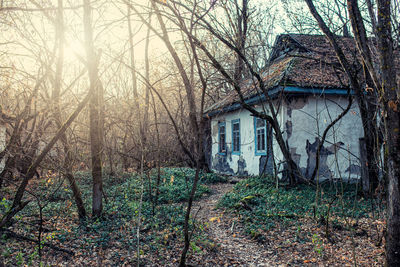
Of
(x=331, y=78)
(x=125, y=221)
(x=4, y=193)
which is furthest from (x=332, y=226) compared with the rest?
(x=4, y=193)

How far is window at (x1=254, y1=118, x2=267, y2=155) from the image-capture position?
1208 centimetres

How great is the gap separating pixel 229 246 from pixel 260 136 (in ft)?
23.6

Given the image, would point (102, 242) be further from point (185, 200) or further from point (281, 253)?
point (185, 200)

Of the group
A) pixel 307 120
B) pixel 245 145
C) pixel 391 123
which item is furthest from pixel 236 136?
pixel 391 123

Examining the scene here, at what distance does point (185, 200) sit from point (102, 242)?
158 inches

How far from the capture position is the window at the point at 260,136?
12.1 meters

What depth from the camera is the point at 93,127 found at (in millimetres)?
6520

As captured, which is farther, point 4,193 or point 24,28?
point 4,193

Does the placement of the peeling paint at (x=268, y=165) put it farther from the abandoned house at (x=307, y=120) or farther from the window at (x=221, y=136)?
the window at (x=221, y=136)

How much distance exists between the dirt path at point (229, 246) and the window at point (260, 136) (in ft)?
16.2

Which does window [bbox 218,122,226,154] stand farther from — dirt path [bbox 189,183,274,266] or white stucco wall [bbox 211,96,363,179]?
dirt path [bbox 189,183,274,266]

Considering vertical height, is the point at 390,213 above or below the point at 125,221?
above

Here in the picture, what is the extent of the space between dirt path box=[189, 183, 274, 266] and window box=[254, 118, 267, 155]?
16.2 ft

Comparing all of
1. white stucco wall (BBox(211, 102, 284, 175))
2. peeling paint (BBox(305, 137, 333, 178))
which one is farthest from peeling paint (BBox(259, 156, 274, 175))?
peeling paint (BBox(305, 137, 333, 178))
